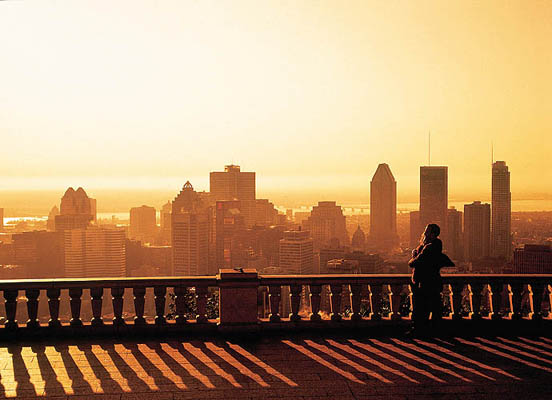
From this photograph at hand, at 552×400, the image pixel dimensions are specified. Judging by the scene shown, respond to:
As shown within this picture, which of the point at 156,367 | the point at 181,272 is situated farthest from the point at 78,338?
the point at 181,272

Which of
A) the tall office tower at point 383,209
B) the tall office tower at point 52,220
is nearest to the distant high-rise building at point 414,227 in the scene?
the tall office tower at point 383,209

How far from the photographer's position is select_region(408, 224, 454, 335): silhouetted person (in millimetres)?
10492

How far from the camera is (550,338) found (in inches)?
423

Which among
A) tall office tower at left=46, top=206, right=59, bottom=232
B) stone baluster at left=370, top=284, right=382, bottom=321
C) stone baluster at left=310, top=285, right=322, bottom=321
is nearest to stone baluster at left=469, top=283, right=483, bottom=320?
stone baluster at left=370, top=284, right=382, bottom=321

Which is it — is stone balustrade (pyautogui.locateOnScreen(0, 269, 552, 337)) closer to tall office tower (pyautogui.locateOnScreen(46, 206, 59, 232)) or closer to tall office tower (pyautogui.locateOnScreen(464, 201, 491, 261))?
tall office tower (pyautogui.locateOnScreen(464, 201, 491, 261))

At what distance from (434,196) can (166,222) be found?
162 ft

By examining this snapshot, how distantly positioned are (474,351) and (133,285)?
240 inches

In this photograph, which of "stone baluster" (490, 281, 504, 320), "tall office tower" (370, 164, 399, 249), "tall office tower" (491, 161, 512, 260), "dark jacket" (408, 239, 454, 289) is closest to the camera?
"dark jacket" (408, 239, 454, 289)

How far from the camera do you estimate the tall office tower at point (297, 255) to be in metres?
72.4

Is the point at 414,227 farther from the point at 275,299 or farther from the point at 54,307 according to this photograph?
the point at 54,307

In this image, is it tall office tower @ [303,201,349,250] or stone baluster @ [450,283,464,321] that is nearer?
stone baluster @ [450,283,464,321]

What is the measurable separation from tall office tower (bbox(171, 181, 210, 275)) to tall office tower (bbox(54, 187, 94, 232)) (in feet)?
45.6

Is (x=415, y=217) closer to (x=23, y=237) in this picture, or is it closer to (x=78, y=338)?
(x=23, y=237)

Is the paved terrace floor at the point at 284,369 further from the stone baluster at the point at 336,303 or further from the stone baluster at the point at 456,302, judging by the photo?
the stone baluster at the point at 456,302
